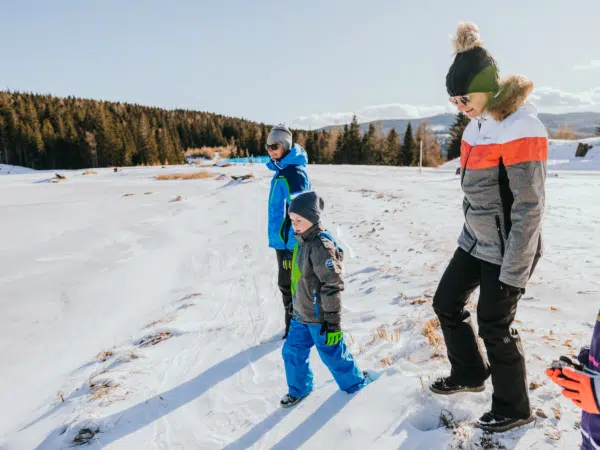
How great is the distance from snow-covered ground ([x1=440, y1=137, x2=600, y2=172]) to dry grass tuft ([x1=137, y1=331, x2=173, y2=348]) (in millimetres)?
25156

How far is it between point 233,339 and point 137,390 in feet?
3.80

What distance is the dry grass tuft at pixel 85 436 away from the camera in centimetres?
264

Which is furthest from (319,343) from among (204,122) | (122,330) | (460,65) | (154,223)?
(204,122)

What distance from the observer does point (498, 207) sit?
6.79ft

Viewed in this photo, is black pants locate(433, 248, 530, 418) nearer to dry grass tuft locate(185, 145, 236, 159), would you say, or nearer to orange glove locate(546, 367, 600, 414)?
orange glove locate(546, 367, 600, 414)

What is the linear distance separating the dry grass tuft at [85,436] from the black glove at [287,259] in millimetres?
1936

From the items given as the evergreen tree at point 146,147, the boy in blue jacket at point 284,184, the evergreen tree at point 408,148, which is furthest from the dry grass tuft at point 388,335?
the evergreen tree at point 146,147

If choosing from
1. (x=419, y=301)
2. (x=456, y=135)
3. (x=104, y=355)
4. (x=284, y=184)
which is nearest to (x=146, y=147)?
(x=456, y=135)

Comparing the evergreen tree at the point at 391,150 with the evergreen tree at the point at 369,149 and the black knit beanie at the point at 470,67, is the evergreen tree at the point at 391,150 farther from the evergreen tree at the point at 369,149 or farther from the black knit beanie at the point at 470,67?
the black knit beanie at the point at 470,67

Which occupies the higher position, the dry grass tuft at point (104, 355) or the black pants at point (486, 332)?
the black pants at point (486, 332)

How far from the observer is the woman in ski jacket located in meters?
1.91

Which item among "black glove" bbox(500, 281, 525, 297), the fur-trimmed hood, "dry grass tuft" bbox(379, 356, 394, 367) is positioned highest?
the fur-trimmed hood

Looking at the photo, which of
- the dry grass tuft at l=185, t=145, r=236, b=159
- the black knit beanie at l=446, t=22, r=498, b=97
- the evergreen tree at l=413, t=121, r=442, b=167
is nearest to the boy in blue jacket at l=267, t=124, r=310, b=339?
the black knit beanie at l=446, t=22, r=498, b=97

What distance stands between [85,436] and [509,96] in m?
3.58
